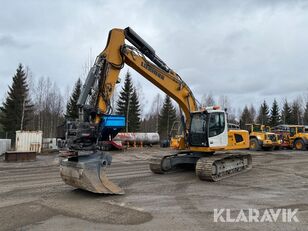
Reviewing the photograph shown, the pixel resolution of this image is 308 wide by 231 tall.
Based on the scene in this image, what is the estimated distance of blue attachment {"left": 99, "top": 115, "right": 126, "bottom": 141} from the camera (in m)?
9.99

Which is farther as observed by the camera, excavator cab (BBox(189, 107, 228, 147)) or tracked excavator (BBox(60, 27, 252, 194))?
excavator cab (BBox(189, 107, 228, 147))

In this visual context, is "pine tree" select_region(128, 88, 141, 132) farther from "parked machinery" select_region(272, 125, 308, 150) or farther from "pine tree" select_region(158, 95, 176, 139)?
"parked machinery" select_region(272, 125, 308, 150)

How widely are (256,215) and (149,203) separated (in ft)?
9.23

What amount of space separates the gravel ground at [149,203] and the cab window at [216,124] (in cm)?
199

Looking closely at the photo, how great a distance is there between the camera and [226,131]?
1379 cm

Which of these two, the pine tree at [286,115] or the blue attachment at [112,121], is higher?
the pine tree at [286,115]

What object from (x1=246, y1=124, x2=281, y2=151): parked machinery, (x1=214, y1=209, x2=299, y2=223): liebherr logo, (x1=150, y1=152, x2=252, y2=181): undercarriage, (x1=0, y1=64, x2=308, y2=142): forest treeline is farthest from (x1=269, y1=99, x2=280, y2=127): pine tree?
(x1=214, y1=209, x2=299, y2=223): liebherr logo

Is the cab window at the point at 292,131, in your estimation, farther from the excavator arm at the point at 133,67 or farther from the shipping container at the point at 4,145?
the shipping container at the point at 4,145

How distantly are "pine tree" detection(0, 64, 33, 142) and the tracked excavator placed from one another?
35.3m

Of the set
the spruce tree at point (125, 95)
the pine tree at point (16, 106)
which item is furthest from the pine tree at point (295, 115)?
the pine tree at point (16, 106)

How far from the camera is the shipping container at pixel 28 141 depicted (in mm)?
27906

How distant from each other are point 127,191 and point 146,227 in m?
3.84

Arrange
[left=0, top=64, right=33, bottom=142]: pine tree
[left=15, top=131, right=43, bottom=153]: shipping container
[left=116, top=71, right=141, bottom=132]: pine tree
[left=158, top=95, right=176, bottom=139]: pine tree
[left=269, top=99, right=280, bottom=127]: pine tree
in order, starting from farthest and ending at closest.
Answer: [left=269, top=99, right=280, bottom=127]: pine tree, [left=158, top=95, right=176, bottom=139]: pine tree, [left=116, top=71, right=141, bottom=132]: pine tree, [left=0, top=64, right=33, bottom=142]: pine tree, [left=15, top=131, right=43, bottom=153]: shipping container

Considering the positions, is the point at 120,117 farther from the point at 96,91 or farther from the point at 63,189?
the point at 63,189
